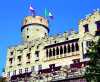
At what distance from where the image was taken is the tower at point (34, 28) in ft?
372

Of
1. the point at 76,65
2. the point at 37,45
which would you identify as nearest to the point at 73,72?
the point at 76,65

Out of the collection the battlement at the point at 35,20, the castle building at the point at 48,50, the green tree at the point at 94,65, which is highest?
the battlement at the point at 35,20

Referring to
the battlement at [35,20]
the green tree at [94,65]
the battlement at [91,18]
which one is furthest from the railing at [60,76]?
the battlement at [35,20]

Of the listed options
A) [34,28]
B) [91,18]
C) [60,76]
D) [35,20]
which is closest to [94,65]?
[60,76]

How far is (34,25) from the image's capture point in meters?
115

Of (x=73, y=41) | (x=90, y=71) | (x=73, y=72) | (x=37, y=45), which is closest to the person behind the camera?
(x=90, y=71)

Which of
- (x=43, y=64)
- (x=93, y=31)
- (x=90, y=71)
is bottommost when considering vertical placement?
(x=90, y=71)

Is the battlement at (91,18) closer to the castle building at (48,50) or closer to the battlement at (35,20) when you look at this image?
the castle building at (48,50)

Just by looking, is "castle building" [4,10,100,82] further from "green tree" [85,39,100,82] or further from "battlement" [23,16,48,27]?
"green tree" [85,39,100,82]

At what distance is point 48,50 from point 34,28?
14.5 metres

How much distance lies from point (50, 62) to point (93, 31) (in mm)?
13881

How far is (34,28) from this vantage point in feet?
376

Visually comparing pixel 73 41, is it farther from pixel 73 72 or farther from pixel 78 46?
pixel 73 72

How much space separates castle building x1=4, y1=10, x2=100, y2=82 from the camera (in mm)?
95688
